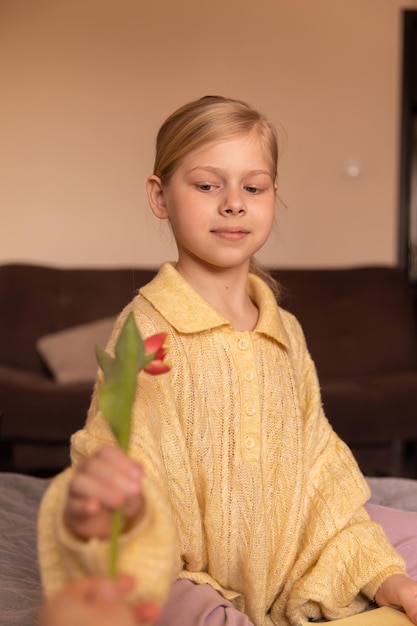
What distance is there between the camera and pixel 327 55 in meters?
5.23

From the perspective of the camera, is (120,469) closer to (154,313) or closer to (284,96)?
A: (154,313)

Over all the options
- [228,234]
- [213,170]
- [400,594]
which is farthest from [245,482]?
[213,170]

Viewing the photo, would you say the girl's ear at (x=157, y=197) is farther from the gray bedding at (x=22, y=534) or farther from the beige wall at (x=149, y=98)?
the beige wall at (x=149, y=98)

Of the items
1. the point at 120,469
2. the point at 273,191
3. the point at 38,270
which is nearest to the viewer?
the point at 120,469

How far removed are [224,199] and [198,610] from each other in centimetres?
67

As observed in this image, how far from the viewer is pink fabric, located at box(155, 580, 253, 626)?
4.51 ft

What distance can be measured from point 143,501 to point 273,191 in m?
0.87

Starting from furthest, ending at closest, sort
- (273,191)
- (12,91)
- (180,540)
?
1. (12,91)
2. (273,191)
3. (180,540)

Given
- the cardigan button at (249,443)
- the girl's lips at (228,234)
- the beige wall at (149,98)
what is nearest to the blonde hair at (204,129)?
the girl's lips at (228,234)

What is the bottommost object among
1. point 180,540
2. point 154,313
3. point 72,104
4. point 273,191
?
point 180,540

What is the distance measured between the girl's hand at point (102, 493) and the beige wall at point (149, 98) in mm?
4114

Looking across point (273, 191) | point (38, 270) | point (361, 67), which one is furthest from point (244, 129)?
point (361, 67)

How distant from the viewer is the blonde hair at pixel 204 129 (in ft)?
5.24

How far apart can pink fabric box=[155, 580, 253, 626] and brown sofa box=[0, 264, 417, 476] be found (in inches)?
96.0
